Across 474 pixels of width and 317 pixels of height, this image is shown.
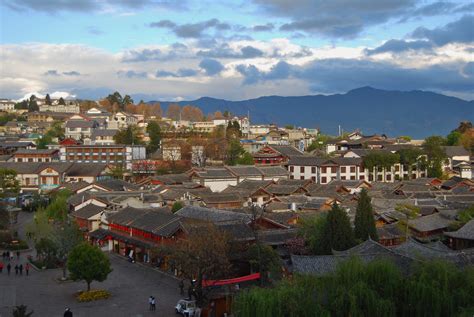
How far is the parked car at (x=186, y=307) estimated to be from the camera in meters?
22.7

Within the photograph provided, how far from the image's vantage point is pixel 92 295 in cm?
2594

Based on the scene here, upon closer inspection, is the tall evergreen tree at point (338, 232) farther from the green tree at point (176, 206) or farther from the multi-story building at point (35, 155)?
the multi-story building at point (35, 155)

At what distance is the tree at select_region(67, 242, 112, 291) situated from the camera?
Result: 25672 mm

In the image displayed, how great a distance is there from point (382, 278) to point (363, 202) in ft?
38.9

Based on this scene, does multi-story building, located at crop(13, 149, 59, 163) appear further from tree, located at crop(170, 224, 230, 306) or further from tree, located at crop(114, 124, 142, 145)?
tree, located at crop(170, 224, 230, 306)

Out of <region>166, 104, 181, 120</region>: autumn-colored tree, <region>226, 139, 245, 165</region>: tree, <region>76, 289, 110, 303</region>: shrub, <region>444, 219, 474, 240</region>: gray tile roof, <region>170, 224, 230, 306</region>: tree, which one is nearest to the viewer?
<region>170, 224, 230, 306</region>: tree

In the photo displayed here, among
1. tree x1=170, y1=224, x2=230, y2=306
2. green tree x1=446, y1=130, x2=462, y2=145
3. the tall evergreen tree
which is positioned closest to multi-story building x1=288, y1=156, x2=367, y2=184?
green tree x1=446, y1=130, x2=462, y2=145

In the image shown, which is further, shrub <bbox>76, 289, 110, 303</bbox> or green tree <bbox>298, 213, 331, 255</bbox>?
green tree <bbox>298, 213, 331, 255</bbox>

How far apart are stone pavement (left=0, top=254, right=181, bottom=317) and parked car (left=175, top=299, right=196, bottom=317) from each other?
40 centimetres

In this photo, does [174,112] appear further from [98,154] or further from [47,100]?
[98,154]

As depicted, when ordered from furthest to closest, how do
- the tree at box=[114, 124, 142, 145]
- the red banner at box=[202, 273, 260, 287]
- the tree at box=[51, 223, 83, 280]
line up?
the tree at box=[114, 124, 142, 145] → the tree at box=[51, 223, 83, 280] → the red banner at box=[202, 273, 260, 287]

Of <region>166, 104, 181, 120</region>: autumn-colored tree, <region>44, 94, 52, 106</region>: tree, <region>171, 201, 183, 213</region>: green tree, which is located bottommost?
<region>171, 201, 183, 213</region>: green tree

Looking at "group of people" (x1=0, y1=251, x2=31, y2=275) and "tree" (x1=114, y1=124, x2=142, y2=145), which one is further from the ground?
"tree" (x1=114, y1=124, x2=142, y2=145)

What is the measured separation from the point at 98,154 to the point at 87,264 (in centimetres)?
4607
